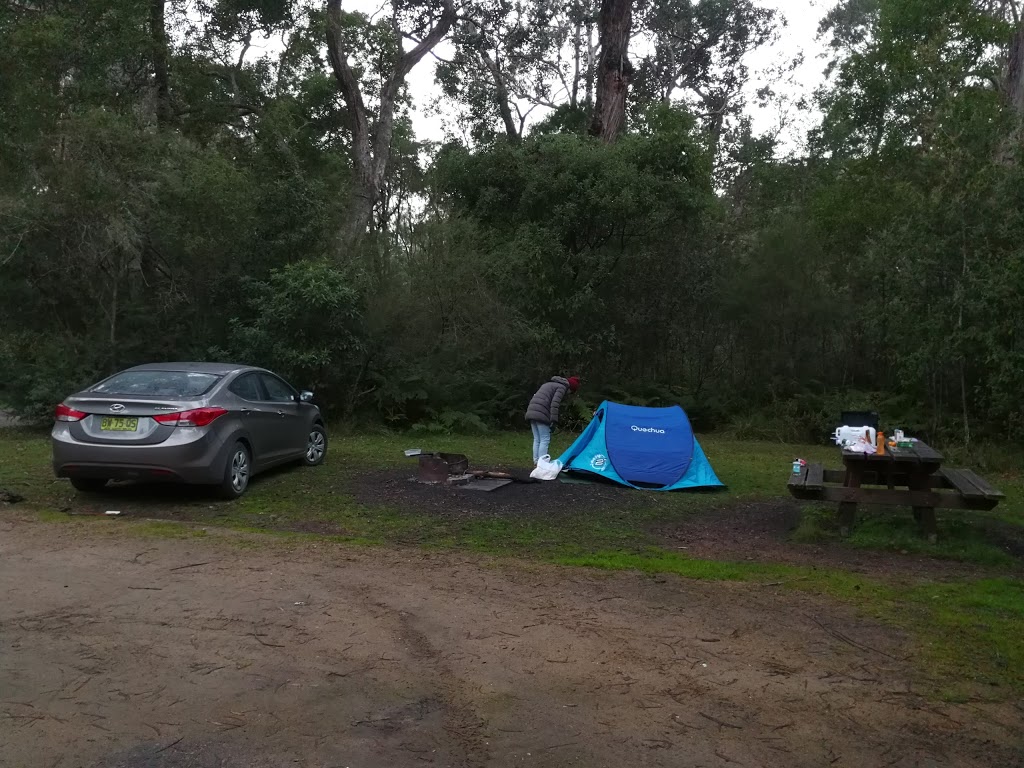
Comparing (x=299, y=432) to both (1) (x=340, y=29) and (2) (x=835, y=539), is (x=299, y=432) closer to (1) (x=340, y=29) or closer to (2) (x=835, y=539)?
(2) (x=835, y=539)

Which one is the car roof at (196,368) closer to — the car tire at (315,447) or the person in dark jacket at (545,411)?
the car tire at (315,447)

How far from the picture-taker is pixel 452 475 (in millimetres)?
10859

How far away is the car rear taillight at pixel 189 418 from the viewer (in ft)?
29.0

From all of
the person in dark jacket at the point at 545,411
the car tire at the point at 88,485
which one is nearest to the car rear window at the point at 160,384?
the car tire at the point at 88,485

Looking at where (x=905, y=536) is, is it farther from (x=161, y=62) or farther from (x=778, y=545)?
(x=161, y=62)

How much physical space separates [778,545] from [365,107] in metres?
20.2

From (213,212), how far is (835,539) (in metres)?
12.6

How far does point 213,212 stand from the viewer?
1614 cm

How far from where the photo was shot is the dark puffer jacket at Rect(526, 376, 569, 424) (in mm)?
11680

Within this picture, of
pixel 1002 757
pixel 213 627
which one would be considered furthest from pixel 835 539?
pixel 213 627

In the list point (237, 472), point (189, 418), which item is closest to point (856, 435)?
point (237, 472)

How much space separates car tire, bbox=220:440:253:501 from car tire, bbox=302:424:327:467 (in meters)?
1.79

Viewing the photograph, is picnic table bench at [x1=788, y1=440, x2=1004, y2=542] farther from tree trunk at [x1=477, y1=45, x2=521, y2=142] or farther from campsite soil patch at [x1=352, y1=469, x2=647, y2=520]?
tree trunk at [x1=477, y1=45, x2=521, y2=142]

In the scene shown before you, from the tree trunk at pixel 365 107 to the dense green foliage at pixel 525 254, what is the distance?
0.94m
